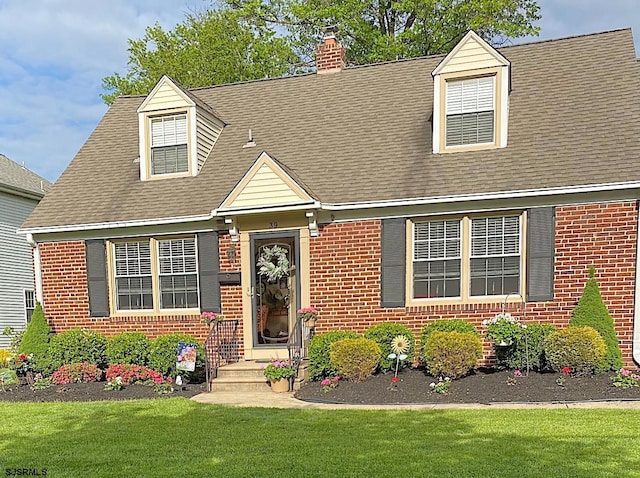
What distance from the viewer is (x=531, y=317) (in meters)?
7.34

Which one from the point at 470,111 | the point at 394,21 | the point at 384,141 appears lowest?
the point at 384,141

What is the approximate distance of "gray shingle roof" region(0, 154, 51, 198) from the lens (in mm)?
15227

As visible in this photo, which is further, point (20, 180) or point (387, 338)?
point (20, 180)

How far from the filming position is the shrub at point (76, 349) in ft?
27.1

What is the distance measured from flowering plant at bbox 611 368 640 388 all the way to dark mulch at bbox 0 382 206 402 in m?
5.94

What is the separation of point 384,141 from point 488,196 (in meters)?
2.52

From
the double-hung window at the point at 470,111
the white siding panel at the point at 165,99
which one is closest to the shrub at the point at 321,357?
the double-hung window at the point at 470,111

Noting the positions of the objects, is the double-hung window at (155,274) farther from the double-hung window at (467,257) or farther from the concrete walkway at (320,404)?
the double-hung window at (467,257)

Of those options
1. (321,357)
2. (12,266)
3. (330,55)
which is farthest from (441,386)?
(12,266)

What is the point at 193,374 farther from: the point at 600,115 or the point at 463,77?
the point at 600,115

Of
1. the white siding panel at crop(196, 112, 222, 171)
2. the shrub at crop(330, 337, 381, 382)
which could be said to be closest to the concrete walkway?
the shrub at crop(330, 337, 381, 382)

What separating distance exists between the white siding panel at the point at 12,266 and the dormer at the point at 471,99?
44.6ft

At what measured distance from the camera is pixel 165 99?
A: 9562 mm

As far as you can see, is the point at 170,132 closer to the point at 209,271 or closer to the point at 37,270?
the point at 209,271
